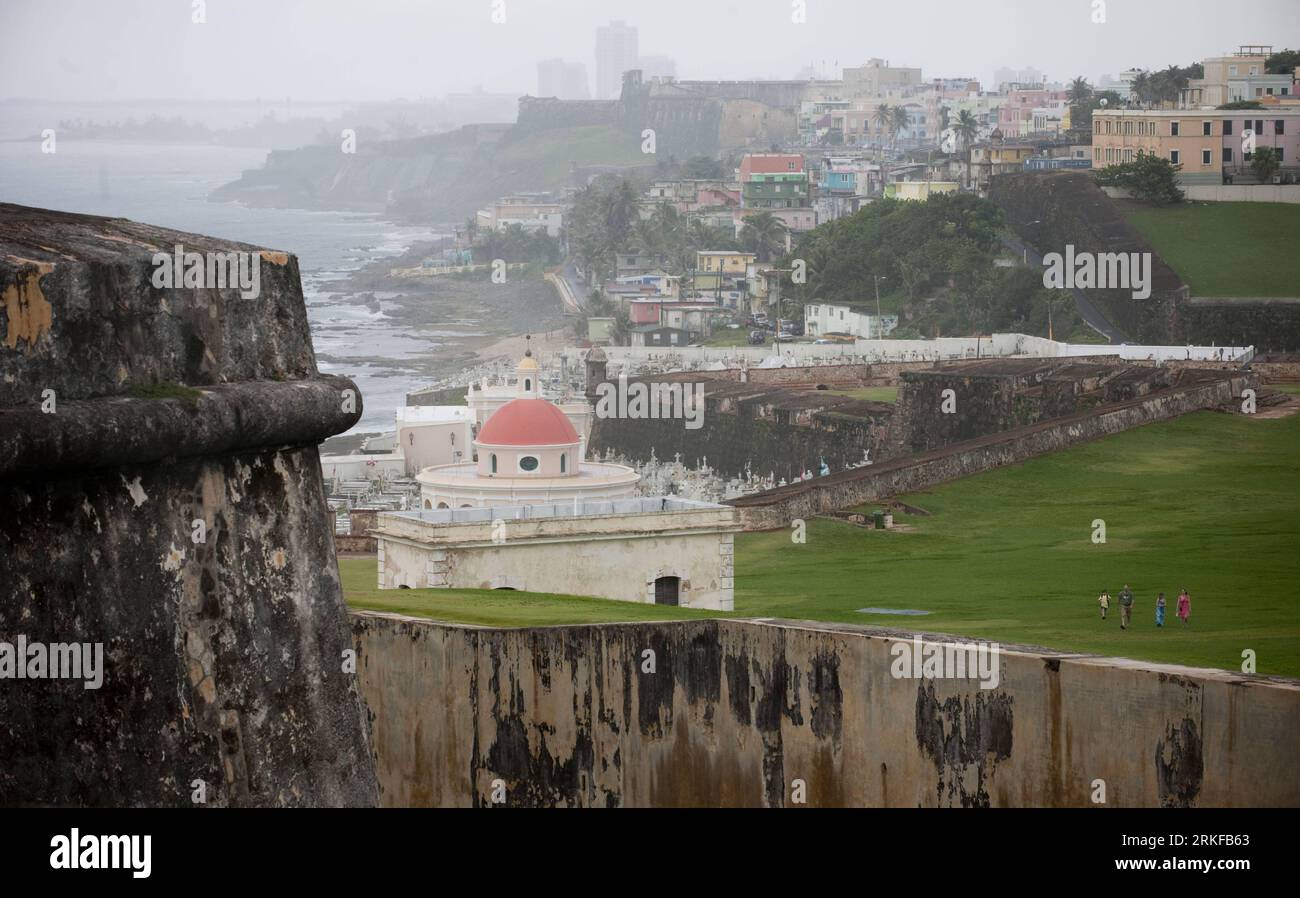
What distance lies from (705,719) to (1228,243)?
62.1 meters

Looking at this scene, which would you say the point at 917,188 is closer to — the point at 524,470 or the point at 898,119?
the point at 898,119

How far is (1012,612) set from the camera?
22.8 metres

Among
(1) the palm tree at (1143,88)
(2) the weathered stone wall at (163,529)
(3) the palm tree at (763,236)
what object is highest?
(1) the palm tree at (1143,88)

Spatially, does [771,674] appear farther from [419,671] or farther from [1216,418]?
[1216,418]

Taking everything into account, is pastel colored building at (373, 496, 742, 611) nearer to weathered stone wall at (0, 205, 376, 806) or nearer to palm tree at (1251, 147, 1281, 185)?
weathered stone wall at (0, 205, 376, 806)

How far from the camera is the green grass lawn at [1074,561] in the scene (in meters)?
19.1

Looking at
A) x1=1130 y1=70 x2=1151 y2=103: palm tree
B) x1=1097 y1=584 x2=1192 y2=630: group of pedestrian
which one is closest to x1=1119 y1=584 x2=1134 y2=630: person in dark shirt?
x1=1097 y1=584 x2=1192 y2=630: group of pedestrian

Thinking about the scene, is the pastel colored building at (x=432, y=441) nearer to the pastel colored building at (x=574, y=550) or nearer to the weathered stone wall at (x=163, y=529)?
the pastel colored building at (x=574, y=550)

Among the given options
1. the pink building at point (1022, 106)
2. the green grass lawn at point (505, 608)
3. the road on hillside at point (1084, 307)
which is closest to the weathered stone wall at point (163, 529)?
the green grass lawn at point (505, 608)

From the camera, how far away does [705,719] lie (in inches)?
593

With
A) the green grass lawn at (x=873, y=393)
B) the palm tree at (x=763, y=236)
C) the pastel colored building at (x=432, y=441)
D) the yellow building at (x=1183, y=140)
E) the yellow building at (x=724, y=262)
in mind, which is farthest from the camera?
the palm tree at (x=763, y=236)

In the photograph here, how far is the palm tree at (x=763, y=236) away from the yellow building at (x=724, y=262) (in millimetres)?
3058

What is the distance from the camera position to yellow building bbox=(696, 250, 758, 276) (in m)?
114

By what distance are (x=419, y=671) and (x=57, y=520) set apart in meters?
9.56
